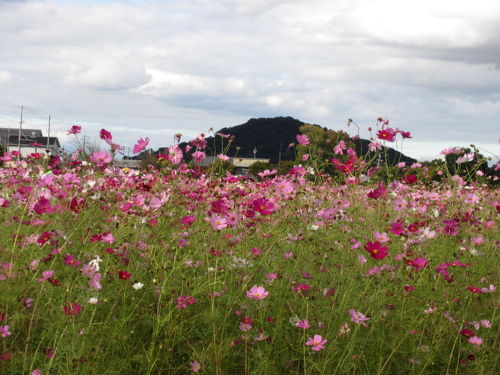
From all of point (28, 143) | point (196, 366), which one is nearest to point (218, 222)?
point (196, 366)

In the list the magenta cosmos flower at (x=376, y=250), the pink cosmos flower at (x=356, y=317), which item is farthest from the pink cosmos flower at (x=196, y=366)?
the magenta cosmos flower at (x=376, y=250)

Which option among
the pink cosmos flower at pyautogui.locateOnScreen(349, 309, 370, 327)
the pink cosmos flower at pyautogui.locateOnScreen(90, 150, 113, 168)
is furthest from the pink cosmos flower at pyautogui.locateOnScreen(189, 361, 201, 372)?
the pink cosmos flower at pyautogui.locateOnScreen(90, 150, 113, 168)

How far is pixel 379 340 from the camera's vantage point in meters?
2.62

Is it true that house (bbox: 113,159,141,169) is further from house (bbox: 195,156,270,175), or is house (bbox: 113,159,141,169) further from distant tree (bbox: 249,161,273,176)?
distant tree (bbox: 249,161,273,176)

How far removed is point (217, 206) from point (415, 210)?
10.5 ft

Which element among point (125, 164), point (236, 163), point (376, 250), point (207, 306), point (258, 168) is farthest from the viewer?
point (258, 168)

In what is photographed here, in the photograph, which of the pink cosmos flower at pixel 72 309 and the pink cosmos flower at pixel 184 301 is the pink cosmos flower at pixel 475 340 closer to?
the pink cosmos flower at pixel 184 301

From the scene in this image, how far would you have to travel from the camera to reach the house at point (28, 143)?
567 centimetres

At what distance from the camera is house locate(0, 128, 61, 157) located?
18.6 feet

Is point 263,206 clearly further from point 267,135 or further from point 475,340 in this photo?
point 267,135

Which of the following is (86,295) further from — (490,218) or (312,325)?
(490,218)

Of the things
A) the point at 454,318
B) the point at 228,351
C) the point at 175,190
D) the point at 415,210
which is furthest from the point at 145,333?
the point at 415,210

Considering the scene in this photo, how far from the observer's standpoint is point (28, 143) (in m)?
23.8

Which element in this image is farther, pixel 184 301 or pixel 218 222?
pixel 218 222
